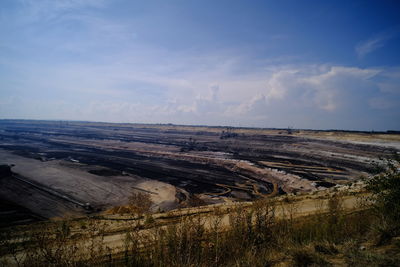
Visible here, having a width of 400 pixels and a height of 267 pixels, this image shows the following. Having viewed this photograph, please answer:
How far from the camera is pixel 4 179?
1199 inches

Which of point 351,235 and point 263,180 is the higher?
point 351,235

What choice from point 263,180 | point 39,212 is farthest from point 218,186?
point 39,212

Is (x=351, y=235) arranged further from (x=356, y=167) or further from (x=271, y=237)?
(x=356, y=167)

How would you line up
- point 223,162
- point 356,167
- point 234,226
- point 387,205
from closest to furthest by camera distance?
point 234,226, point 387,205, point 356,167, point 223,162

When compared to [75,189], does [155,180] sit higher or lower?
higher

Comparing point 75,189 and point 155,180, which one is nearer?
point 75,189

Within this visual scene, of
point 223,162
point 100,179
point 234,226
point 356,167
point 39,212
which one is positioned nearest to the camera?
point 234,226

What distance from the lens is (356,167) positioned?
35.7 meters

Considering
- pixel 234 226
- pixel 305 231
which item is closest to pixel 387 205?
pixel 305 231

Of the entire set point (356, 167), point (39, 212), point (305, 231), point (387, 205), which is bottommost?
point (39, 212)

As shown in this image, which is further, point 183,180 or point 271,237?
point 183,180

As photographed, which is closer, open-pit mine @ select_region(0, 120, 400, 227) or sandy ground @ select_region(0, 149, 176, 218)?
sandy ground @ select_region(0, 149, 176, 218)

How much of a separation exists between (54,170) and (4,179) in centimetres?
712

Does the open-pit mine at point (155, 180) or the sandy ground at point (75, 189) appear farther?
the open-pit mine at point (155, 180)
